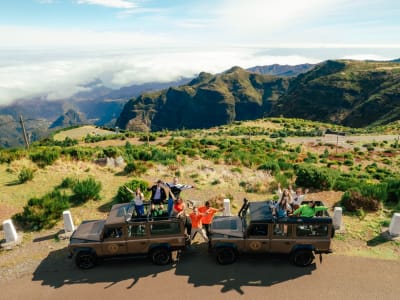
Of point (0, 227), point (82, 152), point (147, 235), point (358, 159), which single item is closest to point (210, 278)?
point (147, 235)

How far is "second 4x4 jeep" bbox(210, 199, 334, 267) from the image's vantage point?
915cm

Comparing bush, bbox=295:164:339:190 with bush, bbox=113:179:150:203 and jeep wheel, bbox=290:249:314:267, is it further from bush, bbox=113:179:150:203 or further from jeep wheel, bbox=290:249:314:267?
bush, bbox=113:179:150:203

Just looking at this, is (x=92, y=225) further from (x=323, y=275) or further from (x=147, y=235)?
(x=323, y=275)

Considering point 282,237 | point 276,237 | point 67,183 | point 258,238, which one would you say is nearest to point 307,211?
point 282,237

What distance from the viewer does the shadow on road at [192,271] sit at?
29.9 ft

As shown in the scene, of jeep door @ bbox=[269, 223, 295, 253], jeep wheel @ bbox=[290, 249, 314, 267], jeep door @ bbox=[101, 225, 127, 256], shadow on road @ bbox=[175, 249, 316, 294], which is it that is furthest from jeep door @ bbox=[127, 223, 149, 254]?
jeep wheel @ bbox=[290, 249, 314, 267]

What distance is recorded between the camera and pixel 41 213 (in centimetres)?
1302

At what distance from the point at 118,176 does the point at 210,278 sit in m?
10.9

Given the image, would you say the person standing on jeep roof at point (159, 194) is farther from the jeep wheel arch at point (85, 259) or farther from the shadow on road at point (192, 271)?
the jeep wheel arch at point (85, 259)

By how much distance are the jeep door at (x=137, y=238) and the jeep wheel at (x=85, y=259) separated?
1.26m

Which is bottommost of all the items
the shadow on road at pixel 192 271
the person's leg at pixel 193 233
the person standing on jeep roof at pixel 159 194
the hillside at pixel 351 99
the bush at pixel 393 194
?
the hillside at pixel 351 99

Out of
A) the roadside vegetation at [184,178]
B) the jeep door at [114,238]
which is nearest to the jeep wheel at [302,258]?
the roadside vegetation at [184,178]

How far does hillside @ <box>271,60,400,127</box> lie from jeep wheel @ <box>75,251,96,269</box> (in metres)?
96.8

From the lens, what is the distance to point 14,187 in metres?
16.3
